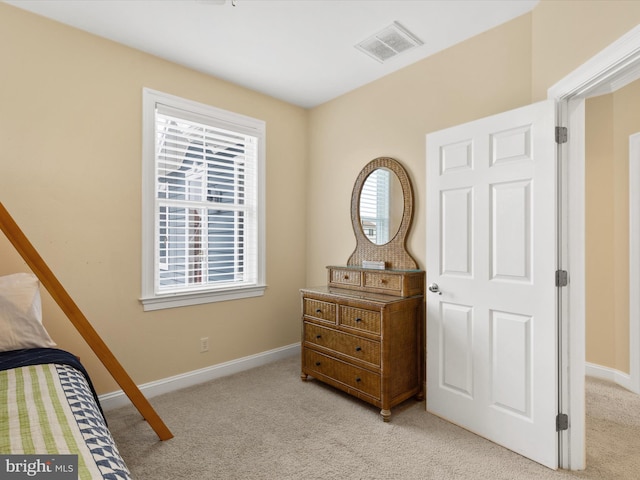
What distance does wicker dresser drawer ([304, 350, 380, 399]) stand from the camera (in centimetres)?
253

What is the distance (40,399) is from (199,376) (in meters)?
1.89

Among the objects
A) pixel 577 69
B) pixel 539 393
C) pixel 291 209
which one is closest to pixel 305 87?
pixel 291 209

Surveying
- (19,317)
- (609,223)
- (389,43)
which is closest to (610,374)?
(609,223)

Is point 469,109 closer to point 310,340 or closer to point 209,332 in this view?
point 310,340

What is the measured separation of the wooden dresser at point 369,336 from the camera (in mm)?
2488

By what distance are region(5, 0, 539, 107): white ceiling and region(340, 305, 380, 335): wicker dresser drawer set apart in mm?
2057

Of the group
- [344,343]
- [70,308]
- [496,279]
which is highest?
[496,279]

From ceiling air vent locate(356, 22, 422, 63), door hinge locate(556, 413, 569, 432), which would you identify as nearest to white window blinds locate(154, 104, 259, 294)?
ceiling air vent locate(356, 22, 422, 63)

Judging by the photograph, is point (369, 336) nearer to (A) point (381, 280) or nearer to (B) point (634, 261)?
(A) point (381, 280)

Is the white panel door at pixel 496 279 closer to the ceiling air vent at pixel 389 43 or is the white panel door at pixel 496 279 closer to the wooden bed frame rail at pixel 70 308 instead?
the ceiling air vent at pixel 389 43

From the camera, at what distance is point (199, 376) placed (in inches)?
121

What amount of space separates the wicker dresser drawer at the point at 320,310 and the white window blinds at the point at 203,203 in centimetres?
76

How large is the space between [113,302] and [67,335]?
35 centimetres

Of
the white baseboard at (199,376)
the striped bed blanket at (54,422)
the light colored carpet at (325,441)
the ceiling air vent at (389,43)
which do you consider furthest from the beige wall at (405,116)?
the striped bed blanket at (54,422)
